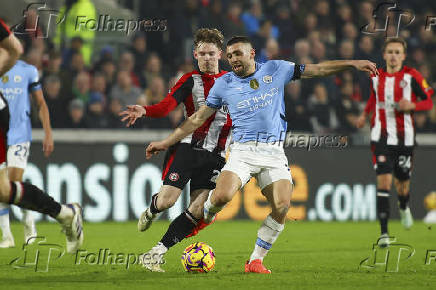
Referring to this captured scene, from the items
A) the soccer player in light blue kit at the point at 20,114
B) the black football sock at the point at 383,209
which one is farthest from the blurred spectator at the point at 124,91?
the black football sock at the point at 383,209

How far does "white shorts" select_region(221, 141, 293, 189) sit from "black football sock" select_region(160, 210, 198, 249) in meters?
0.60

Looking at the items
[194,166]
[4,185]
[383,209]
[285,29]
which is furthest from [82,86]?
[4,185]

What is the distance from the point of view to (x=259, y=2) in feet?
56.3

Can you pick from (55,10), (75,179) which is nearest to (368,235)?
(75,179)

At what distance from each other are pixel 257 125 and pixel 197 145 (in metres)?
0.78

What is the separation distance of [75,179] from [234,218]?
2.63 m

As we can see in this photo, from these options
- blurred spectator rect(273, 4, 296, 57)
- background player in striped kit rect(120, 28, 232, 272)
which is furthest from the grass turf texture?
blurred spectator rect(273, 4, 296, 57)

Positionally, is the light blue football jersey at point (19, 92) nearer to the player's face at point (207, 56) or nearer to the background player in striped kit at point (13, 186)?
the player's face at point (207, 56)

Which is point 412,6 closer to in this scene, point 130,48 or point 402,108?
point 130,48

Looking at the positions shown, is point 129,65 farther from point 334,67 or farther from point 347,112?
point 334,67

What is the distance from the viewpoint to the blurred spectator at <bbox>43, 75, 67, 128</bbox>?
1330cm

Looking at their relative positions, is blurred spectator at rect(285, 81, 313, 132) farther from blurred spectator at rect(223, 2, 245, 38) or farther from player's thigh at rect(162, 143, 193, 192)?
player's thigh at rect(162, 143, 193, 192)

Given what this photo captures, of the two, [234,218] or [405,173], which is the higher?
[405,173]

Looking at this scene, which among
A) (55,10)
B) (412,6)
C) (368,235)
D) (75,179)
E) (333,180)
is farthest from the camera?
(412,6)
